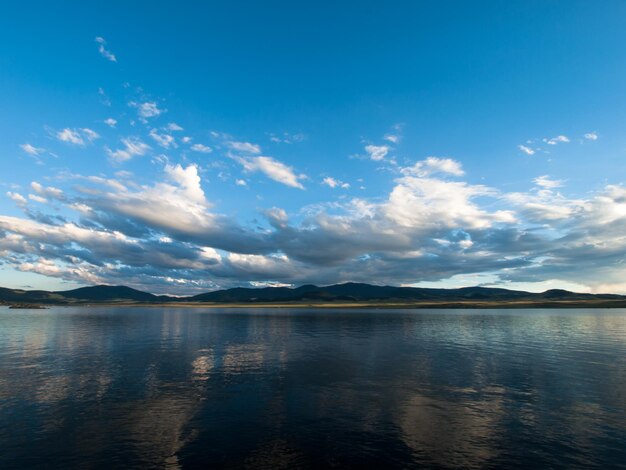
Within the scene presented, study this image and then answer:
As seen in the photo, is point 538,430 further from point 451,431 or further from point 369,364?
point 369,364

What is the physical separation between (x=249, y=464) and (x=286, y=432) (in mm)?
6031

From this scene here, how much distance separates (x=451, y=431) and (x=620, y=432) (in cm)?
1341

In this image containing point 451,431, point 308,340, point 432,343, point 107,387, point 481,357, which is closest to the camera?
point 451,431

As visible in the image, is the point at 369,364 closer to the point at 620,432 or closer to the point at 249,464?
the point at 620,432

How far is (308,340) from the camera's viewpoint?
89688 millimetres

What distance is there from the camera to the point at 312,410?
115 feet

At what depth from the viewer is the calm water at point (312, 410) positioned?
25438 millimetres

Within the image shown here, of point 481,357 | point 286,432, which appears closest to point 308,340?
point 481,357

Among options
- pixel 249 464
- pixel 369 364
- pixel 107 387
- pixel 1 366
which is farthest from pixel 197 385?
pixel 1 366

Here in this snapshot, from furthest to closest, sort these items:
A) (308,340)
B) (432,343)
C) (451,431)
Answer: (308,340) < (432,343) < (451,431)

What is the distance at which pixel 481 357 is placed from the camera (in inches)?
2537

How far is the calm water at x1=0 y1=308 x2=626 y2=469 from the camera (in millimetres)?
25438

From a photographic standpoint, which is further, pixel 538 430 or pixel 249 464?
pixel 538 430

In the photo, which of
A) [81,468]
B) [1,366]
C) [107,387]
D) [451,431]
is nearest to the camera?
[81,468]
